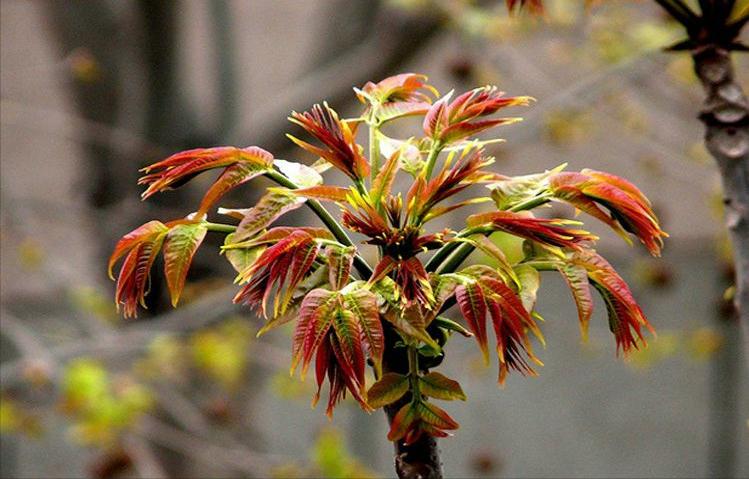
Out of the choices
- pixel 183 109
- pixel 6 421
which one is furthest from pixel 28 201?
pixel 6 421

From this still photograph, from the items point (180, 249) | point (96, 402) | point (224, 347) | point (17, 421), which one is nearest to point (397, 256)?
point (180, 249)

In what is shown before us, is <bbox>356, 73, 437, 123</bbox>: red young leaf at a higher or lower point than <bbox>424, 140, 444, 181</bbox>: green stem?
higher

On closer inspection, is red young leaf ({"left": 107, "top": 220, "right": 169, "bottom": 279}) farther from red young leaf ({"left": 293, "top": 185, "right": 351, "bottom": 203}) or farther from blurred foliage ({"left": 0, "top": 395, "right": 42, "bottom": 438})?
blurred foliage ({"left": 0, "top": 395, "right": 42, "bottom": 438})

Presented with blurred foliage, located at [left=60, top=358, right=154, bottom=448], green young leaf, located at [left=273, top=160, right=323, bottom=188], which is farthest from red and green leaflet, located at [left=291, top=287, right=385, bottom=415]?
blurred foliage, located at [left=60, top=358, right=154, bottom=448]

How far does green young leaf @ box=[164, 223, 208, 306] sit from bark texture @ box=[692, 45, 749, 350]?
549 millimetres

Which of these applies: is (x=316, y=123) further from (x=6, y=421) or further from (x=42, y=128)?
(x=42, y=128)

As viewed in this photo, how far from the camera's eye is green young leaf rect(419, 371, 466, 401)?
0.70m

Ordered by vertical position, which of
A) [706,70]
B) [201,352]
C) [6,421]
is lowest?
[6,421]

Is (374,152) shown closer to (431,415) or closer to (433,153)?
(433,153)

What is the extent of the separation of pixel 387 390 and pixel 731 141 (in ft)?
1.62

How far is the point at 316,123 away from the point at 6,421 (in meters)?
1.96

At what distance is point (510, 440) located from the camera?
3916 millimetres

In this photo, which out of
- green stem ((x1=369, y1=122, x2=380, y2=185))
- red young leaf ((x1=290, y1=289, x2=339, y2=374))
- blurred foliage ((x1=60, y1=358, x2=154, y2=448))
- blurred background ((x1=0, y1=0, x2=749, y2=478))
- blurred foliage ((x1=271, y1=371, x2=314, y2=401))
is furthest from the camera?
blurred foliage ((x1=271, y1=371, x2=314, y2=401))

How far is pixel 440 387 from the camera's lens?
27.8 inches
